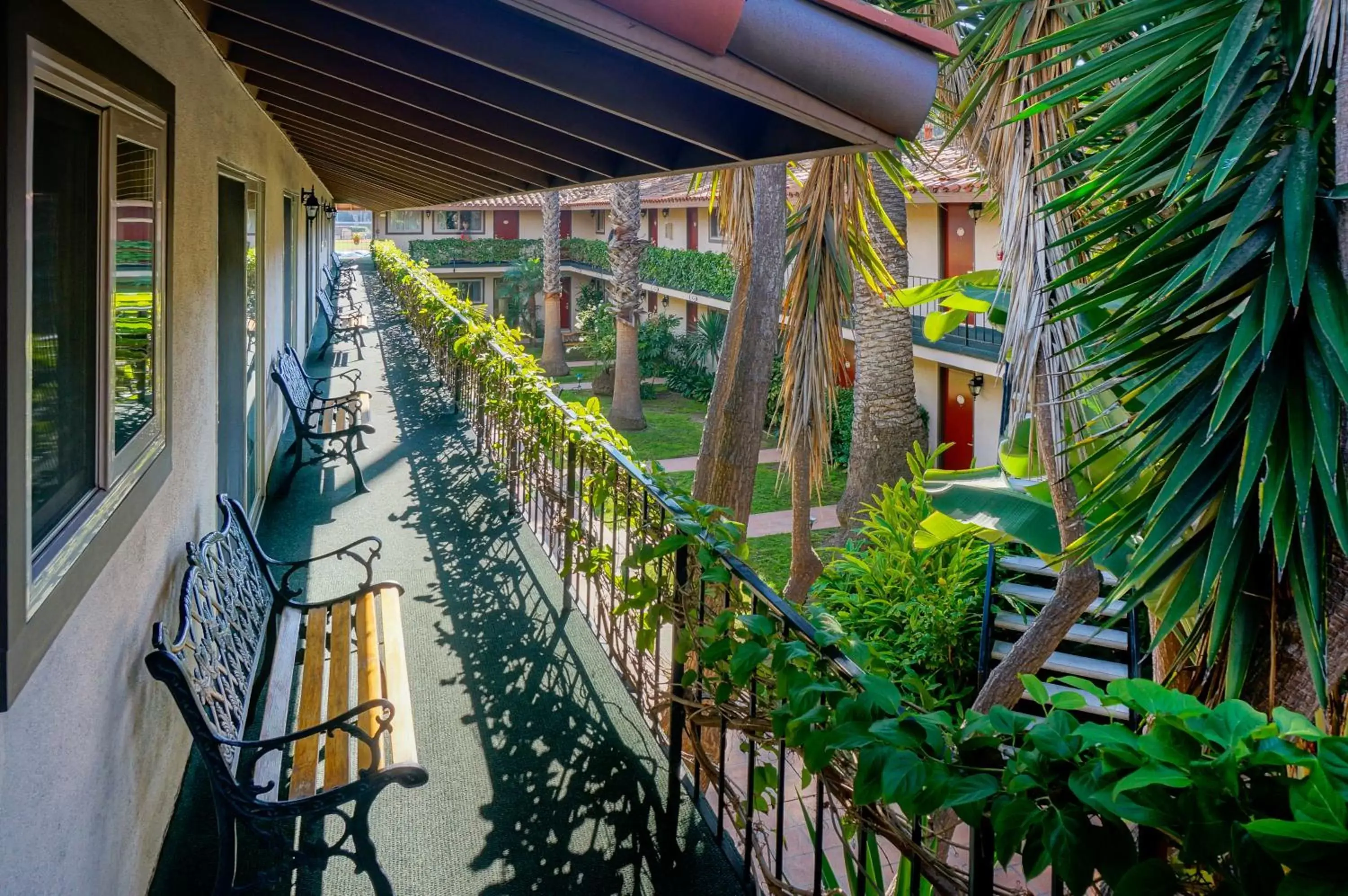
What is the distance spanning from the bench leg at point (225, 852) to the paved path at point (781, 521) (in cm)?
1469

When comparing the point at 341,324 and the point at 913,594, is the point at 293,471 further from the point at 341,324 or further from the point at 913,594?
the point at 341,324

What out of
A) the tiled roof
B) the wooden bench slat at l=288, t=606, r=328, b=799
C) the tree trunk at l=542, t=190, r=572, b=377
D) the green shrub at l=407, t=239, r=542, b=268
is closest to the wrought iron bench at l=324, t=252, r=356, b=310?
the tiled roof

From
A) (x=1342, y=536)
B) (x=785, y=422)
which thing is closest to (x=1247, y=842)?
(x=1342, y=536)

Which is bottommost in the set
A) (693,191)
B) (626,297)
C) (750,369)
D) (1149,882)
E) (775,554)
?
(775,554)

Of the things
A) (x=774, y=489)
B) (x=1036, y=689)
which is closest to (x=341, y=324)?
(x=774, y=489)

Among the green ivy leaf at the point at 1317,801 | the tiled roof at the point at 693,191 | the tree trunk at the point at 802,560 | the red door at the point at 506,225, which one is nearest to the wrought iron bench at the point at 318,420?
the tiled roof at the point at 693,191

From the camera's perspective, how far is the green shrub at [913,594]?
9.14 m

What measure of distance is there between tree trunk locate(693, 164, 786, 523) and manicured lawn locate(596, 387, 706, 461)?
13.9 meters

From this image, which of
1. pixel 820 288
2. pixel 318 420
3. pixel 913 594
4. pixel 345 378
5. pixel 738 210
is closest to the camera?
pixel 738 210

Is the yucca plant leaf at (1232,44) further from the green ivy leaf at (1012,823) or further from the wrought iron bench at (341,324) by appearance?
the wrought iron bench at (341,324)

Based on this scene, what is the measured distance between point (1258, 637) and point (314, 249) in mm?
17010

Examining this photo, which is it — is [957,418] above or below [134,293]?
below

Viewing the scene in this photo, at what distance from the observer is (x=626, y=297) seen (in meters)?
26.3

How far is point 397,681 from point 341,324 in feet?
52.6
